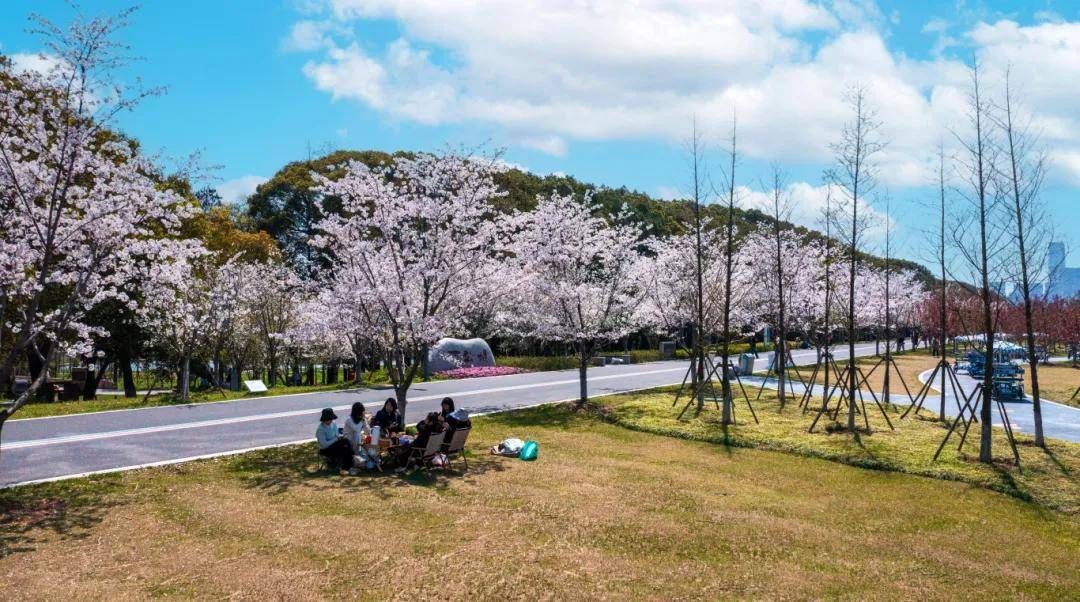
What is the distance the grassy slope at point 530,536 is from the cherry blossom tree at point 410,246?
3527 millimetres

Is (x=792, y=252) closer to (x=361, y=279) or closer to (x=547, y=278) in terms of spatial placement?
(x=547, y=278)

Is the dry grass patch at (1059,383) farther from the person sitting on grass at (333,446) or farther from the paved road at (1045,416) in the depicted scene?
the person sitting on grass at (333,446)

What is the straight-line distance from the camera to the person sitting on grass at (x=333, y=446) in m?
12.8

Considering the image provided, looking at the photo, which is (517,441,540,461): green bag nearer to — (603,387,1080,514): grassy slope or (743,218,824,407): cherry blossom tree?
(603,387,1080,514): grassy slope

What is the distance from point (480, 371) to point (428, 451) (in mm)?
23012

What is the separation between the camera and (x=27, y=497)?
10539 millimetres

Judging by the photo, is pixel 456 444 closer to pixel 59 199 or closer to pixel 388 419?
pixel 388 419

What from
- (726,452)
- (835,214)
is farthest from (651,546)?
(835,214)

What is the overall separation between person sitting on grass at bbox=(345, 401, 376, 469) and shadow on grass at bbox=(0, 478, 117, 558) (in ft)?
12.2

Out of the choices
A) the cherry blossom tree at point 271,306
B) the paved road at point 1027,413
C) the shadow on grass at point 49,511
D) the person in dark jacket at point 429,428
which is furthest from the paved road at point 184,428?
the paved road at point 1027,413

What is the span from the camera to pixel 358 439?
12.9 metres

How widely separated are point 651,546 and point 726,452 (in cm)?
732

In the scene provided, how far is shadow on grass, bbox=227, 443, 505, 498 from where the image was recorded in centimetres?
1173

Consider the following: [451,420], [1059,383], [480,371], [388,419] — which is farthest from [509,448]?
[1059,383]
